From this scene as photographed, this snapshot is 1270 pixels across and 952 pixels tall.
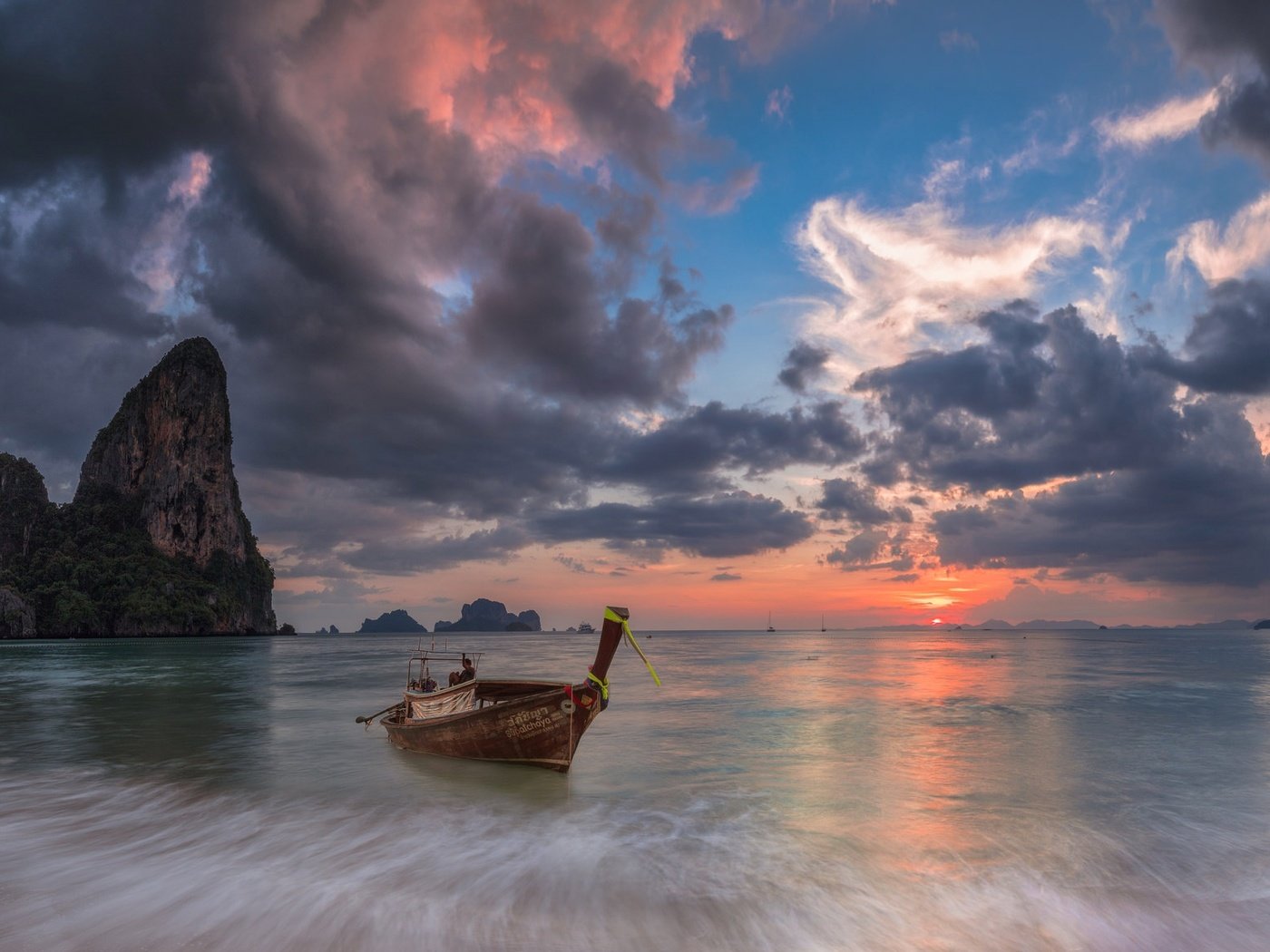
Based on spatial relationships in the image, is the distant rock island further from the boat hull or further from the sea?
the boat hull

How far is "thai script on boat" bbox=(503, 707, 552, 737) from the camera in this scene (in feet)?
48.3

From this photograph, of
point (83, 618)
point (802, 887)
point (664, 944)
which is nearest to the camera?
point (664, 944)

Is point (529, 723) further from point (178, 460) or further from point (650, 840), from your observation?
point (178, 460)

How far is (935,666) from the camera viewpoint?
72688 mm

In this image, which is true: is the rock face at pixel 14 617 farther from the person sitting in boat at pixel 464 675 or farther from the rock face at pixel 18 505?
the person sitting in boat at pixel 464 675

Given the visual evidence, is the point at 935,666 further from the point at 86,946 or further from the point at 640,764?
the point at 86,946

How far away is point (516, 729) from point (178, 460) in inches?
7613

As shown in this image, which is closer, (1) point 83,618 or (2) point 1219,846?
(2) point 1219,846

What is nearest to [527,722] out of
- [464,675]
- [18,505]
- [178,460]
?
[464,675]

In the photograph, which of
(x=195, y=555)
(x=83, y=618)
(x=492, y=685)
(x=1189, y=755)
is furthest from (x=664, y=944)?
(x=195, y=555)

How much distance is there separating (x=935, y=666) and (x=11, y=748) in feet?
245

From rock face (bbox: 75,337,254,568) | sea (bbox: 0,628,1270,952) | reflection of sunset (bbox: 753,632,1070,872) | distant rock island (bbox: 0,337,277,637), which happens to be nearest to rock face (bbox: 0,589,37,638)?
distant rock island (bbox: 0,337,277,637)

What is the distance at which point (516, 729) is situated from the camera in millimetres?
15203

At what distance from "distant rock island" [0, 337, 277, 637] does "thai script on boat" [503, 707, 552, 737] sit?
551 feet
